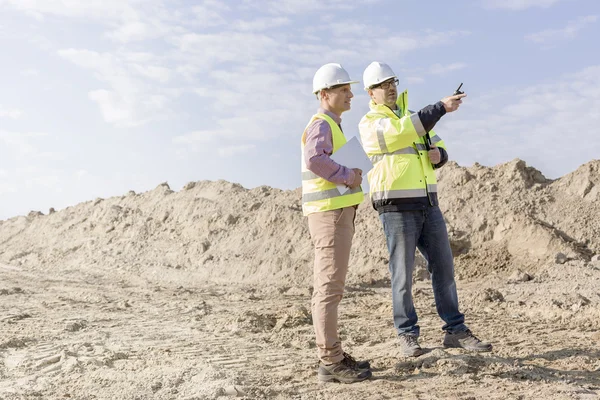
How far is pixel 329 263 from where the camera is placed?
432 centimetres

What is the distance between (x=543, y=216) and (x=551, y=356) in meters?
7.86

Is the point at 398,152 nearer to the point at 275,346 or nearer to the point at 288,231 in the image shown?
the point at 275,346

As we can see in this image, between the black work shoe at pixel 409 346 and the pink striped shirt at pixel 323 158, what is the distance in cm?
149

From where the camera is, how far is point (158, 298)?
10.3m

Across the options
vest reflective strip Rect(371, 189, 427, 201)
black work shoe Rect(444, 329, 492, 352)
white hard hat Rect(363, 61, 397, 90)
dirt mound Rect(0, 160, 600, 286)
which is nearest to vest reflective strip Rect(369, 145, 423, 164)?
vest reflective strip Rect(371, 189, 427, 201)

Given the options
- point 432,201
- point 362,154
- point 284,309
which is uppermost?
point 362,154

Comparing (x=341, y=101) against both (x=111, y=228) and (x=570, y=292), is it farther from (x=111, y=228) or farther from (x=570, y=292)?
(x=111, y=228)

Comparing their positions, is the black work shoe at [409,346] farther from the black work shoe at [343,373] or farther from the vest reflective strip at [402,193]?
the vest reflective strip at [402,193]

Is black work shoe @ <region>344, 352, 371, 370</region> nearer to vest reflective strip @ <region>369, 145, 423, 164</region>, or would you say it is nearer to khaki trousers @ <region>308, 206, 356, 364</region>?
khaki trousers @ <region>308, 206, 356, 364</region>

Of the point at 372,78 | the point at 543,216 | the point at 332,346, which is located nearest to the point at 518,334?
the point at 332,346

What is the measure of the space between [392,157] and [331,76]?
2.95 feet

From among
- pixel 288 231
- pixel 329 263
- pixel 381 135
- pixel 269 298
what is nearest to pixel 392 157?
pixel 381 135

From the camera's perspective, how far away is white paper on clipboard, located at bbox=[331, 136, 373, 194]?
171 inches

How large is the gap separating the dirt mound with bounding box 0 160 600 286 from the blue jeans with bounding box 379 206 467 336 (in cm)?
638
